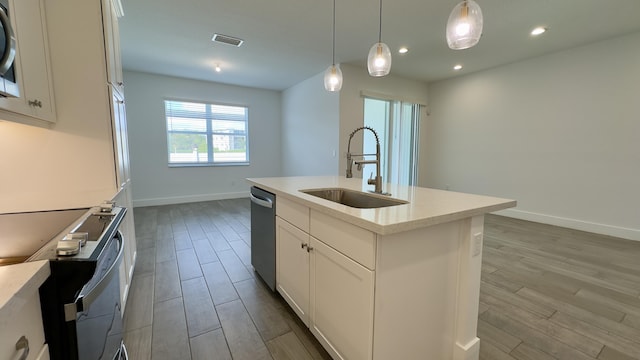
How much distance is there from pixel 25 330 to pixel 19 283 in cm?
11

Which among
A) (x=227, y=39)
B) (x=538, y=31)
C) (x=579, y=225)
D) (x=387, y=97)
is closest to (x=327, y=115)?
(x=387, y=97)

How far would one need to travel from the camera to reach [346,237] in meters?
1.22

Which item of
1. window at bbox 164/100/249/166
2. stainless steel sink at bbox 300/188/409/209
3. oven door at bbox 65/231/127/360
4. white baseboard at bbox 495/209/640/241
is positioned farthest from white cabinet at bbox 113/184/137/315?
white baseboard at bbox 495/209/640/241

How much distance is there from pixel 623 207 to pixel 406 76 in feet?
12.4

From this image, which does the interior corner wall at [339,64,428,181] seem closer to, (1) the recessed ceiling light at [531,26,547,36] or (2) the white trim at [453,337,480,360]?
(1) the recessed ceiling light at [531,26,547,36]

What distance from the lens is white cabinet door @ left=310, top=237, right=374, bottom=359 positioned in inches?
44.5

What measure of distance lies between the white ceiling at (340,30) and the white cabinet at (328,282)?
7.49ft

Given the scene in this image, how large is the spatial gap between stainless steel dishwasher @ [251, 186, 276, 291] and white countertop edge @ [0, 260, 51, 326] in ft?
4.57

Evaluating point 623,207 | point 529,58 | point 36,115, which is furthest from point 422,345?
point 529,58

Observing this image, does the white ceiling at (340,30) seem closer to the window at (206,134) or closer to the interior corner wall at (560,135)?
the interior corner wall at (560,135)

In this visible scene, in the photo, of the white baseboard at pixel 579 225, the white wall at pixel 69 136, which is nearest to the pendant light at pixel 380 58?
the white wall at pixel 69 136

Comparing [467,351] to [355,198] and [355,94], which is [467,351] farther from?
[355,94]

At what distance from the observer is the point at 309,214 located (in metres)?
1.53

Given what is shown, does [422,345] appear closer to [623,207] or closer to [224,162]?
[623,207]
